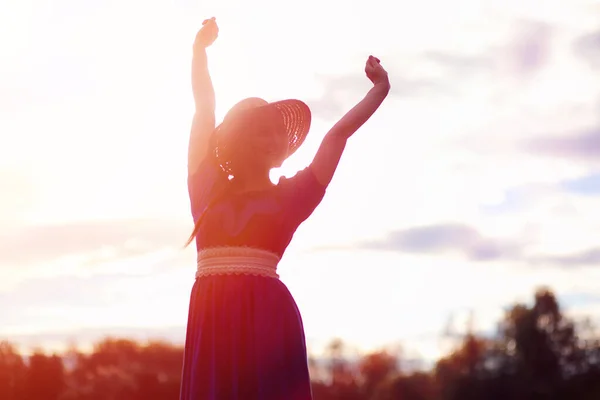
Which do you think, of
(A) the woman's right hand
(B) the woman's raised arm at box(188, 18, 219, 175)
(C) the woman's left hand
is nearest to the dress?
(B) the woman's raised arm at box(188, 18, 219, 175)

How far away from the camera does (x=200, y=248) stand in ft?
17.2

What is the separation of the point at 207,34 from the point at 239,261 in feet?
4.94

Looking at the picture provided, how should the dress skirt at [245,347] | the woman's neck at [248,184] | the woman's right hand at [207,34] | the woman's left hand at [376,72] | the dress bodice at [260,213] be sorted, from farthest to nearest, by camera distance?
the woman's right hand at [207,34]
the woman's left hand at [376,72]
the woman's neck at [248,184]
the dress bodice at [260,213]
the dress skirt at [245,347]

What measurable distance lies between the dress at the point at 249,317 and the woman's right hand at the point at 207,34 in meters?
1.10

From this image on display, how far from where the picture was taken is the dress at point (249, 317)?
503 cm

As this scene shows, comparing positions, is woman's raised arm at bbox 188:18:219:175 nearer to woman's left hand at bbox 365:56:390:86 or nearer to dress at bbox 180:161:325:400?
dress at bbox 180:161:325:400

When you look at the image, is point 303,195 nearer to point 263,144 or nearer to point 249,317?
point 263,144

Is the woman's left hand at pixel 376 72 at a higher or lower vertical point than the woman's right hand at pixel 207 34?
lower

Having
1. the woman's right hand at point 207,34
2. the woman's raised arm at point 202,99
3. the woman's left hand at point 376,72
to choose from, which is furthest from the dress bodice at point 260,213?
the woman's right hand at point 207,34

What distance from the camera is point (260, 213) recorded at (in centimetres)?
511

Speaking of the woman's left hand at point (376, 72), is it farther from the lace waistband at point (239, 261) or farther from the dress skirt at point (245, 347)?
the dress skirt at point (245, 347)

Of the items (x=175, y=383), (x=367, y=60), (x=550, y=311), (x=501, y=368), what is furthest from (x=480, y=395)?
(x=367, y=60)

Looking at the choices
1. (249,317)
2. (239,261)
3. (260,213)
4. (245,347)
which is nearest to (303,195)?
(260,213)

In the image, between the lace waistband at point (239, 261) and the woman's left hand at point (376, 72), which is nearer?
the lace waistband at point (239, 261)
